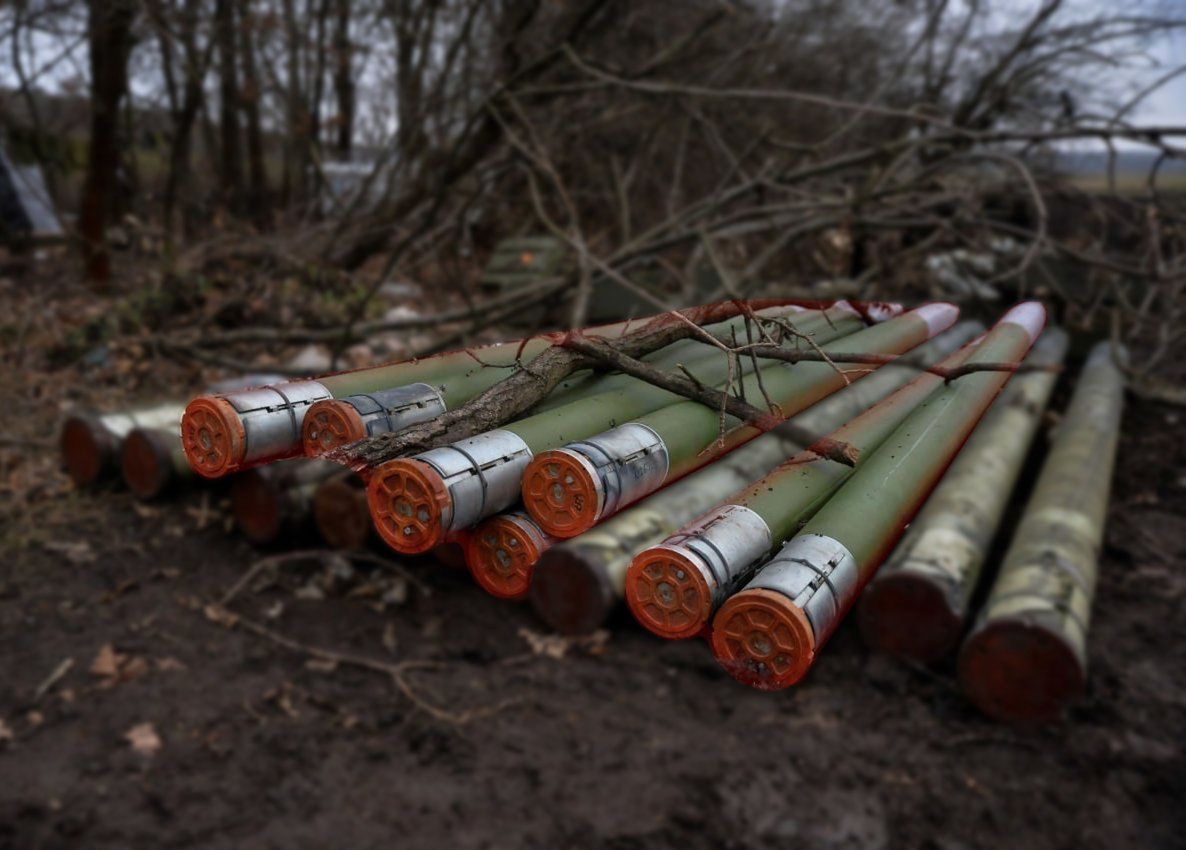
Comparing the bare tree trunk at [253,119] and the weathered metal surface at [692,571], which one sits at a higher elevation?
the bare tree trunk at [253,119]

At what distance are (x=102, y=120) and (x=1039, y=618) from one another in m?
10.5

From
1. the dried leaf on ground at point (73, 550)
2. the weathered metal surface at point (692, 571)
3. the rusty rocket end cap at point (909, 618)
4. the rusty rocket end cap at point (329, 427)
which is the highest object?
the rusty rocket end cap at point (329, 427)

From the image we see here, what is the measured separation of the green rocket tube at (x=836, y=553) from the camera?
892 mm

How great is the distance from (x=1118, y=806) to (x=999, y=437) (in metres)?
2.02

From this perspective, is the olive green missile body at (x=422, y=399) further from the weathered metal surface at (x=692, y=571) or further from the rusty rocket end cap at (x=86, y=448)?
the rusty rocket end cap at (x=86, y=448)

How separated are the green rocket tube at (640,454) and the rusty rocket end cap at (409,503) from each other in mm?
126

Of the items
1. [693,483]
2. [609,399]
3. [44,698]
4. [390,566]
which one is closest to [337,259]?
[390,566]

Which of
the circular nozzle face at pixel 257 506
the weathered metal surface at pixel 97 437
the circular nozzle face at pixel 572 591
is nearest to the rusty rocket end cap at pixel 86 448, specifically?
the weathered metal surface at pixel 97 437

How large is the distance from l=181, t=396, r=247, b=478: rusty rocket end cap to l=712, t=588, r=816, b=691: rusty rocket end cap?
2.13ft

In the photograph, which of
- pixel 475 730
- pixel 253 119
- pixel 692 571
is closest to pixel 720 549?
pixel 692 571

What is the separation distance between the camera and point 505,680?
222 inches

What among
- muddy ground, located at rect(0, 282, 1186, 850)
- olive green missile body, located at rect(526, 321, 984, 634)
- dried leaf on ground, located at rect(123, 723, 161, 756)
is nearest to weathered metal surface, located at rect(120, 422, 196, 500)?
muddy ground, located at rect(0, 282, 1186, 850)

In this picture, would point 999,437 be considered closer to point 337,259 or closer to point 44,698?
point 44,698

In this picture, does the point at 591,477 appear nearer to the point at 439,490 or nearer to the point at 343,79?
the point at 439,490
